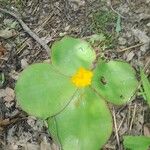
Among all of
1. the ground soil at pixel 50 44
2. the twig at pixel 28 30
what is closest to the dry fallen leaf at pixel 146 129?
the ground soil at pixel 50 44

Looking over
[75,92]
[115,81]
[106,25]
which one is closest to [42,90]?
[75,92]

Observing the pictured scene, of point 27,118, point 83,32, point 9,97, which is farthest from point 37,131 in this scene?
point 83,32

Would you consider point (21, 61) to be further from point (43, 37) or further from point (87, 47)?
point (87, 47)

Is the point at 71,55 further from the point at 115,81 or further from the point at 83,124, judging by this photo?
the point at 83,124

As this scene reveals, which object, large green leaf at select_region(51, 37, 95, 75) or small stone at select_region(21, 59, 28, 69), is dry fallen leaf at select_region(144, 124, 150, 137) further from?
small stone at select_region(21, 59, 28, 69)

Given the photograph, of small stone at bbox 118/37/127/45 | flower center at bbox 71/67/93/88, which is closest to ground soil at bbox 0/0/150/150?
small stone at bbox 118/37/127/45

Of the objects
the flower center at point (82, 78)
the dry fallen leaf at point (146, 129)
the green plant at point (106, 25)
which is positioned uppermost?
the green plant at point (106, 25)

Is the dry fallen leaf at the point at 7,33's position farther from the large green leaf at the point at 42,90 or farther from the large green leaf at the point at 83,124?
the large green leaf at the point at 83,124
